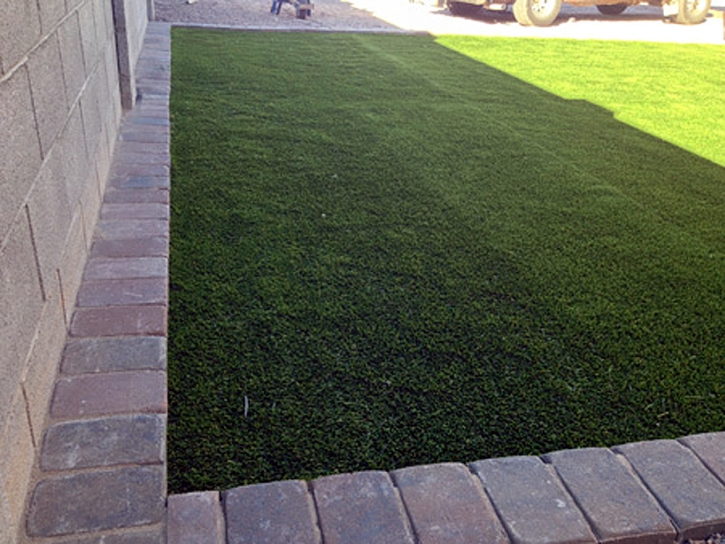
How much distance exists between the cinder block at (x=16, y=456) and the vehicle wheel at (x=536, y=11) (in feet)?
32.5

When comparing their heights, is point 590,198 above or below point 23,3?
below

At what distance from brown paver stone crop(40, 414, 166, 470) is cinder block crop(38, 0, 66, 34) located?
3.44ft

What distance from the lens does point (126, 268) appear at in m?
2.28

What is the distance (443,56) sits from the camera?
6.77 meters

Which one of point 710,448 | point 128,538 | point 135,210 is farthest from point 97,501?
point 135,210

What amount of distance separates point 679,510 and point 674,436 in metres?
0.32

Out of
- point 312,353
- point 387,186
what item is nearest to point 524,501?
point 312,353

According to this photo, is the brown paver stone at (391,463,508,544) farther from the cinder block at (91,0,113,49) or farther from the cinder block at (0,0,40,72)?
the cinder block at (91,0,113,49)

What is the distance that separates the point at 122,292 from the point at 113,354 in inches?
13.9

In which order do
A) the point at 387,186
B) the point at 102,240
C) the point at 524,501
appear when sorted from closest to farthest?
the point at 524,501 < the point at 102,240 < the point at 387,186

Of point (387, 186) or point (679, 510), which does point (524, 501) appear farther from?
point (387, 186)

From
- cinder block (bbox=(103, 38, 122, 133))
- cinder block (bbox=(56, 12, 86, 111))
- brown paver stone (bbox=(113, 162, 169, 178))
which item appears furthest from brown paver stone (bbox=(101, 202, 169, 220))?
cinder block (bbox=(103, 38, 122, 133))

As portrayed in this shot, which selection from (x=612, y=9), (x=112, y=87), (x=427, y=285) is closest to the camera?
(x=427, y=285)

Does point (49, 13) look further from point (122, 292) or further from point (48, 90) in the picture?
point (122, 292)
